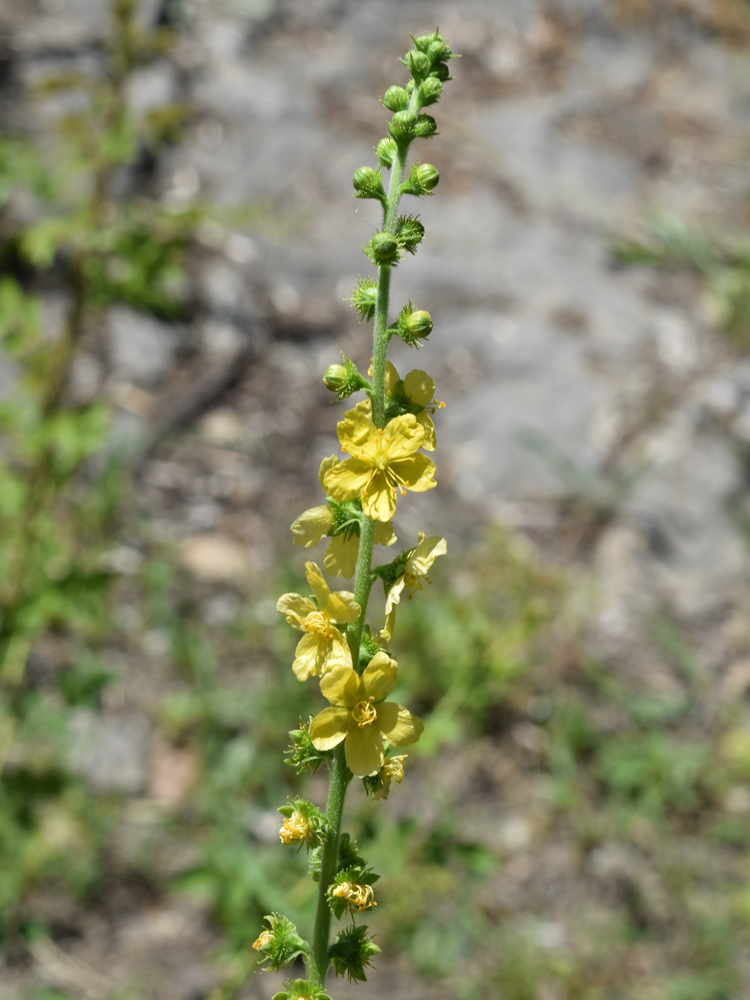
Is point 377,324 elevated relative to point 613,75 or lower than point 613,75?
lower

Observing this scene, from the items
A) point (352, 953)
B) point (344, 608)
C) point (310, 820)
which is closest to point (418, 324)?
point (344, 608)

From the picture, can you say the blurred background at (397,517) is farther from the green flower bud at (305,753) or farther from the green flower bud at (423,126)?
the green flower bud at (423,126)

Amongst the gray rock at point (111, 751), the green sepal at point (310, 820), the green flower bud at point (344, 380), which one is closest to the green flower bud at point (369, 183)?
the green flower bud at point (344, 380)

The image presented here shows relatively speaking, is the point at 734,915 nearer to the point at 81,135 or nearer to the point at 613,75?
the point at 81,135

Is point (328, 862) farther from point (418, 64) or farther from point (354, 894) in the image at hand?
point (418, 64)

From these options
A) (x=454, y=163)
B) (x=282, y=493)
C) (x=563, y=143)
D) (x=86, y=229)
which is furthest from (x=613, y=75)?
(x=86, y=229)

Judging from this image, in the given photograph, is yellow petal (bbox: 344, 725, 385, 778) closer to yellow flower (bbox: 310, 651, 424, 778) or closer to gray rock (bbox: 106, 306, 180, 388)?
yellow flower (bbox: 310, 651, 424, 778)
